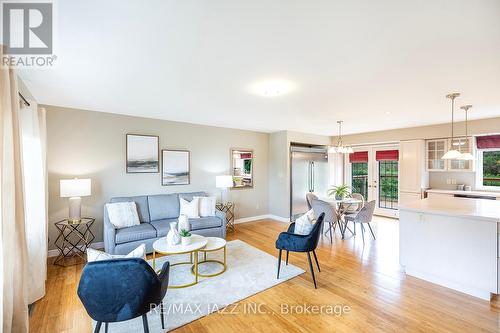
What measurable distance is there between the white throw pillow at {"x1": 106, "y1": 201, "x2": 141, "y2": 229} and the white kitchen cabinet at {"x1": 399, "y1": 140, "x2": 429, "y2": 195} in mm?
6389

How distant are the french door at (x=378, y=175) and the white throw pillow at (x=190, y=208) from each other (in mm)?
5225

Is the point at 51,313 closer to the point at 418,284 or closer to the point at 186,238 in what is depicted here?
the point at 186,238

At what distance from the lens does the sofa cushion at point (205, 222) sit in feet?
13.6

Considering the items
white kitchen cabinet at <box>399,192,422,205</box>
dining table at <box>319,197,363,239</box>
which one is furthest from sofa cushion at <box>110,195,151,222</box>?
white kitchen cabinet at <box>399,192,422,205</box>

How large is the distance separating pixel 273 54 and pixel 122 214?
3.45 m

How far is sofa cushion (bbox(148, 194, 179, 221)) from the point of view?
14.4 feet

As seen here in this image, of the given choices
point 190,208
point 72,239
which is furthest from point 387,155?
point 72,239

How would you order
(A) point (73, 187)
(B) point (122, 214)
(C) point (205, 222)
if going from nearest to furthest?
(A) point (73, 187), (B) point (122, 214), (C) point (205, 222)

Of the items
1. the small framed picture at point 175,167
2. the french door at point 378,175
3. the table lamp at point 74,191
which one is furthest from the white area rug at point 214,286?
the french door at point 378,175

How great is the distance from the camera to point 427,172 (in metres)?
5.95

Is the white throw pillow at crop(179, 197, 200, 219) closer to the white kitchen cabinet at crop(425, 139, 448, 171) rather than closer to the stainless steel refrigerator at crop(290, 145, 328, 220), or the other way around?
the stainless steel refrigerator at crop(290, 145, 328, 220)

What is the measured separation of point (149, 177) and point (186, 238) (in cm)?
226

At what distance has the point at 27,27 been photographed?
5.63 ft

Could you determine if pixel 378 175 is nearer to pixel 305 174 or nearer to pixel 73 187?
pixel 305 174
